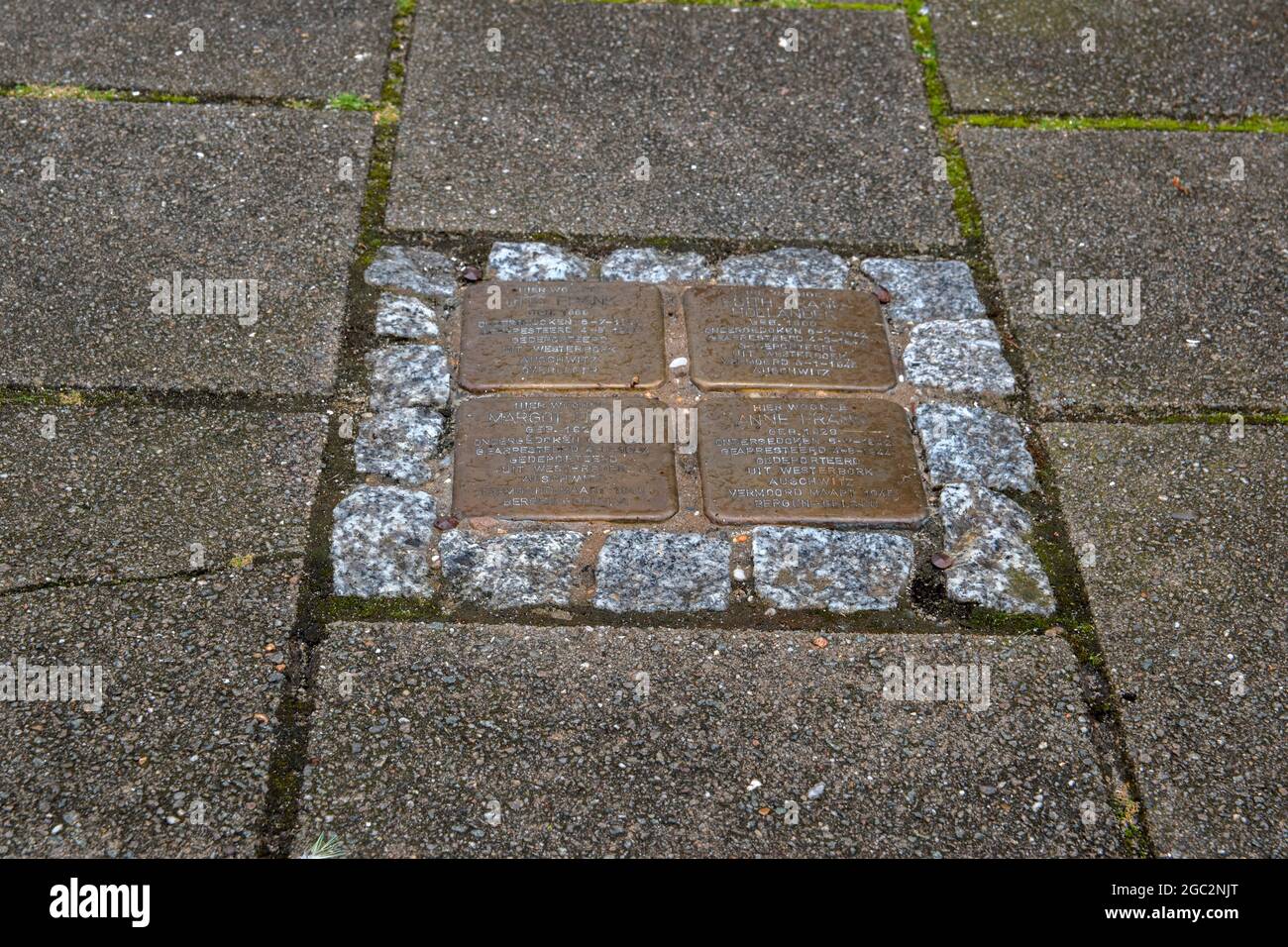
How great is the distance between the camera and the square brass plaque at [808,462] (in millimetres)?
2746

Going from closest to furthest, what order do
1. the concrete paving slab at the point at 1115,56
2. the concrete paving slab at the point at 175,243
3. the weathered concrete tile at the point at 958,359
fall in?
1. the concrete paving slab at the point at 175,243
2. the weathered concrete tile at the point at 958,359
3. the concrete paving slab at the point at 1115,56

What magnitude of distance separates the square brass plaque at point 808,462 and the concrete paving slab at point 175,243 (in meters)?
1.07

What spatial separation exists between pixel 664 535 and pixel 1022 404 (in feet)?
3.64

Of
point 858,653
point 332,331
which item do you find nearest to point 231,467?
point 332,331

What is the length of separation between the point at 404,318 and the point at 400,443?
0.47 meters

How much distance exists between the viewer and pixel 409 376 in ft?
9.82

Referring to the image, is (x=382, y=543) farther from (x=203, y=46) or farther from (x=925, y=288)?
(x=203, y=46)

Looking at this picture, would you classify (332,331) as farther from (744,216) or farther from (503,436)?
(744,216)

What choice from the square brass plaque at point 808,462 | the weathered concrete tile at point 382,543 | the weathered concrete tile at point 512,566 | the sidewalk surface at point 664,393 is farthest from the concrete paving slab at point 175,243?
the square brass plaque at point 808,462

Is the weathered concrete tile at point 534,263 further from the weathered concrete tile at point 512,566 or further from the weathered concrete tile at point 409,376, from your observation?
the weathered concrete tile at point 512,566

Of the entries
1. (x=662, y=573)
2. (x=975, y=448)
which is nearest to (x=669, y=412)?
(x=662, y=573)

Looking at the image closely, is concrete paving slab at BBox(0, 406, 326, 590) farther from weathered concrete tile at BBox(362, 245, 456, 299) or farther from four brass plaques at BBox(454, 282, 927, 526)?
weathered concrete tile at BBox(362, 245, 456, 299)
